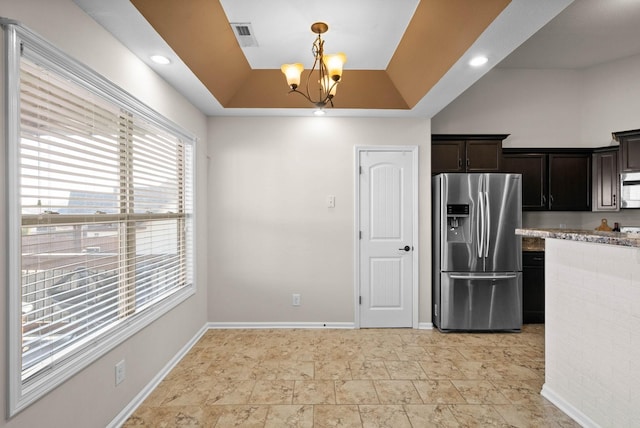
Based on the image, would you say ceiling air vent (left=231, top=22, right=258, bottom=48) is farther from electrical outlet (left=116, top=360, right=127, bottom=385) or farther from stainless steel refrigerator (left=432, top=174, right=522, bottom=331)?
electrical outlet (left=116, top=360, right=127, bottom=385)

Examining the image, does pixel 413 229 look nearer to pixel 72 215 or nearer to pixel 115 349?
pixel 115 349

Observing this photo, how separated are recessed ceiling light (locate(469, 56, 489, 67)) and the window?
2.43 m

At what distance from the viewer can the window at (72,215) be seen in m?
1.44

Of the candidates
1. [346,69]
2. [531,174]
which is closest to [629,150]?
[531,174]

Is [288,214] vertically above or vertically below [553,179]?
below

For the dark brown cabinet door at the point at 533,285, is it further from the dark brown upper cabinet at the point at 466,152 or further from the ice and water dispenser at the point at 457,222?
the dark brown upper cabinet at the point at 466,152

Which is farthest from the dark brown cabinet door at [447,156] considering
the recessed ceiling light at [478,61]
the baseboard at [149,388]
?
the baseboard at [149,388]

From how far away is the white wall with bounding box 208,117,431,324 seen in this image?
383 centimetres

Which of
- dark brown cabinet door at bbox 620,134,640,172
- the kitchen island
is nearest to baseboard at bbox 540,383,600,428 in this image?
the kitchen island

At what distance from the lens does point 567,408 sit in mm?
2227

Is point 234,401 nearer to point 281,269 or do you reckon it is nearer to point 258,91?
point 281,269

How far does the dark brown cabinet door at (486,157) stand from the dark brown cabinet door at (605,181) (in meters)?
1.29

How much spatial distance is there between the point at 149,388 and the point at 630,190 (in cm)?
528

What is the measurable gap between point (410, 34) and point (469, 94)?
2.07 meters
